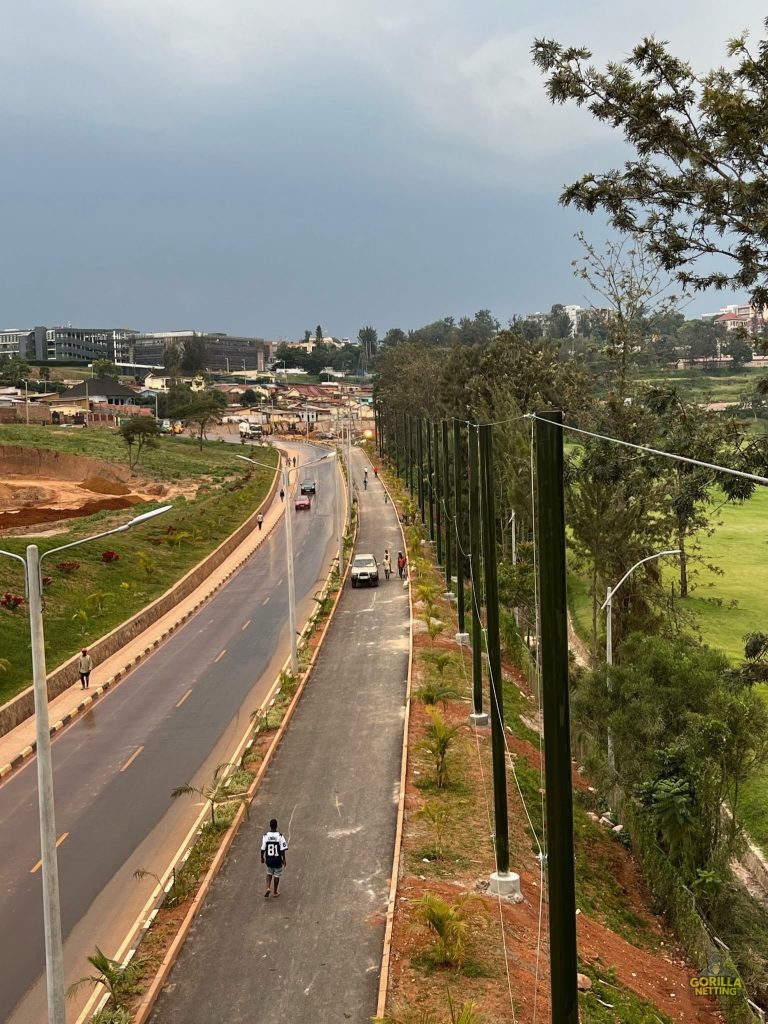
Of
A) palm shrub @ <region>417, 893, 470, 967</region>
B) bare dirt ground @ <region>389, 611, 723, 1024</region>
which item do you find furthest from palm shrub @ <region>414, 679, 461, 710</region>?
palm shrub @ <region>417, 893, 470, 967</region>

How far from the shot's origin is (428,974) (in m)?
14.8

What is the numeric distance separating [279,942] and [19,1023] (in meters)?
4.19

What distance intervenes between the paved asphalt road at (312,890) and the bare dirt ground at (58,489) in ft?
116

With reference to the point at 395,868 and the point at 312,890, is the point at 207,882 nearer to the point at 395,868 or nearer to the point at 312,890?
the point at 312,890

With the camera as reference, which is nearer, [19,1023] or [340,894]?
[19,1023]

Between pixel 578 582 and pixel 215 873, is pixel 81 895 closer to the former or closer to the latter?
pixel 215 873

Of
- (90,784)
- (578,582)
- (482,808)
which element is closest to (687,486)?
(482,808)

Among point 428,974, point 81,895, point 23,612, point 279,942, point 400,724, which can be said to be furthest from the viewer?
point 23,612

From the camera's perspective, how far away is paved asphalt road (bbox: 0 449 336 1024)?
17.8m

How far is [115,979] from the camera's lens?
48.6 ft

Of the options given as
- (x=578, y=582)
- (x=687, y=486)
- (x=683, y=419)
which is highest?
(x=683, y=419)

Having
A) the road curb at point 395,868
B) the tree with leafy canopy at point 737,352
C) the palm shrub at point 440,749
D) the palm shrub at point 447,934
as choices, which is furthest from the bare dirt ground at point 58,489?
the tree with leafy canopy at point 737,352

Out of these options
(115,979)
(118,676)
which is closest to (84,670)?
(118,676)

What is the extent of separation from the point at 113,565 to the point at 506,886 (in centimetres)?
3740
